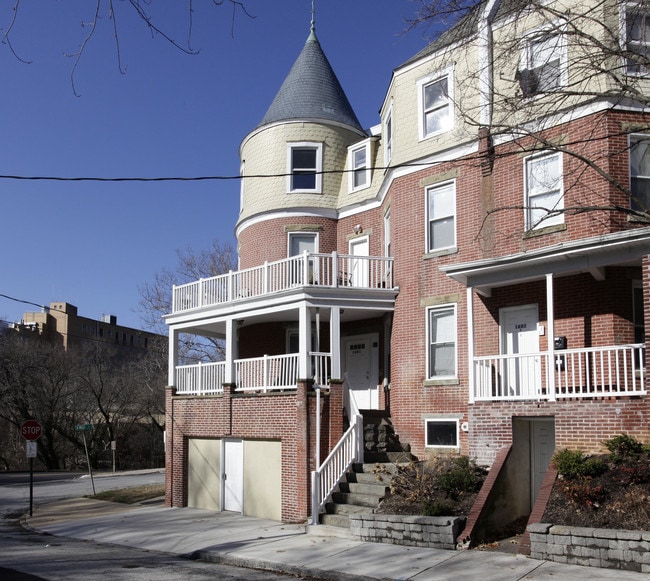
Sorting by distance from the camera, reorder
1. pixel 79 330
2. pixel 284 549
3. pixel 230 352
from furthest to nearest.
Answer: pixel 79 330 → pixel 230 352 → pixel 284 549

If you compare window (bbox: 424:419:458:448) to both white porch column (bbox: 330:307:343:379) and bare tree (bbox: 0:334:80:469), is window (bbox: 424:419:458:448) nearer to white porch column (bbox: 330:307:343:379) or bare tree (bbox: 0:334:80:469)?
white porch column (bbox: 330:307:343:379)

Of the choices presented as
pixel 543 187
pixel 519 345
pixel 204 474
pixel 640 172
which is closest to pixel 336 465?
pixel 519 345

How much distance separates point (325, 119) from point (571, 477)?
1509cm

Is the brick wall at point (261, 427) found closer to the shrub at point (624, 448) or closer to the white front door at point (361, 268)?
the white front door at point (361, 268)

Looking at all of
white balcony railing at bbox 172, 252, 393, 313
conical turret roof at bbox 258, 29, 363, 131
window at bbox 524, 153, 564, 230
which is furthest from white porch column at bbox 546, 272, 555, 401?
conical turret roof at bbox 258, 29, 363, 131

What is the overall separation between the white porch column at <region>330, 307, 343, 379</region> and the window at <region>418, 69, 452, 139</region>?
5044 millimetres

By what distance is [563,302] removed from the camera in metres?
16.1

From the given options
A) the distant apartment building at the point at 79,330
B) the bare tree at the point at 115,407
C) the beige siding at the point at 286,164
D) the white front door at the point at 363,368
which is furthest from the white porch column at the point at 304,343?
the distant apartment building at the point at 79,330

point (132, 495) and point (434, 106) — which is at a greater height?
point (434, 106)

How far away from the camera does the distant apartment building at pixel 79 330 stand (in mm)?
108000

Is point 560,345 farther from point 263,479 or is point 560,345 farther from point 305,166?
Result: point 305,166

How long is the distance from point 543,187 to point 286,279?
6927 millimetres

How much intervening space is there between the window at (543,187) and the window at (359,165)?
22.8 ft

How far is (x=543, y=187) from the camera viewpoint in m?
17.0
